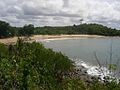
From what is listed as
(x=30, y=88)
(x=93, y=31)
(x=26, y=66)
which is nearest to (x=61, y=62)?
(x=26, y=66)

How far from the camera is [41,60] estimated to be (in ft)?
30.1

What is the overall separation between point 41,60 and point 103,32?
112117 millimetres

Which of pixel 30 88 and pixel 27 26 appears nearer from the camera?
pixel 30 88

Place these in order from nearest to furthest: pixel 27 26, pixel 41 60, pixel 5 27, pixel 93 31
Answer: pixel 41 60 → pixel 5 27 → pixel 27 26 → pixel 93 31

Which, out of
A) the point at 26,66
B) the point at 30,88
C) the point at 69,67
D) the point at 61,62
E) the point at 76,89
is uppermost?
the point at 26,66

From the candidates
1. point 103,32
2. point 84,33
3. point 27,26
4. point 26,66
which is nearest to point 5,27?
point 27,26

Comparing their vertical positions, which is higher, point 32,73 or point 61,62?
point 32,73

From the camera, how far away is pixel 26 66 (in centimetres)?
435

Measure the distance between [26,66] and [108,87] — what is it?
2.68 m

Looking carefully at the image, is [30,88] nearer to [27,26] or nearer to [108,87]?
[108,87]

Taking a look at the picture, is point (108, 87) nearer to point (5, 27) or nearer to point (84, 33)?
point (5, 27)

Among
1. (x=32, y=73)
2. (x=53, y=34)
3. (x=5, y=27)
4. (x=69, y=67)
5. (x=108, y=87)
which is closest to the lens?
(x=108, y=87)

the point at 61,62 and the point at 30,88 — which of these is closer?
the point at 30,88

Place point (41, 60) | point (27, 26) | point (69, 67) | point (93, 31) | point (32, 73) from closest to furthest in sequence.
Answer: point (32, 73) → point (41, 60) → point (69, 67) → point (27, 26) → point (93, 31)
